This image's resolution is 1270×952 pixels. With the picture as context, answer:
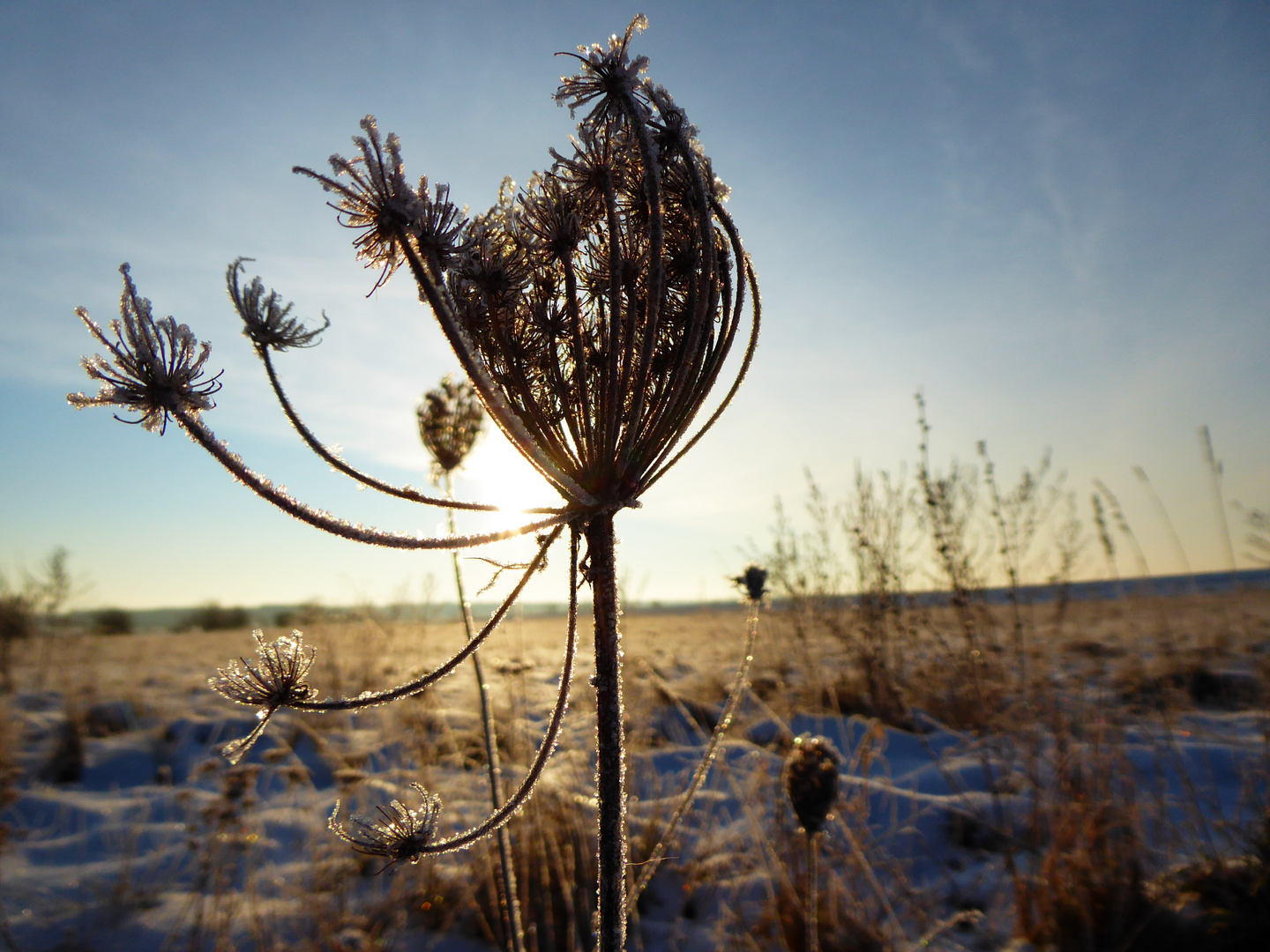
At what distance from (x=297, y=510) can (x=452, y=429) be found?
1.48m

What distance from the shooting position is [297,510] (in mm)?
1052

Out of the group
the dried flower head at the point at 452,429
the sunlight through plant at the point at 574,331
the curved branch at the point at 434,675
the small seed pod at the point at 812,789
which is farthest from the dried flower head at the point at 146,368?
the small seed pod at the point at 812,789

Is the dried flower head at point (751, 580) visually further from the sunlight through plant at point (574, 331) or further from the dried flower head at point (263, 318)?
the dried flower head at point (263, 318)

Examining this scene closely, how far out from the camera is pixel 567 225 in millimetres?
1353

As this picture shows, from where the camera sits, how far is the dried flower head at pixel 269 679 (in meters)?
1.14

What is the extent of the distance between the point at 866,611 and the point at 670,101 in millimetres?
7271

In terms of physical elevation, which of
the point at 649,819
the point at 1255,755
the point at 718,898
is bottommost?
the point at 718,898

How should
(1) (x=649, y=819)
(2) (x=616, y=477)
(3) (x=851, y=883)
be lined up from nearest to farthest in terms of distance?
1. (2) (x=616, y=477)
2. (3) (x=851, y=883)
3. (1) (x=649, y=819)

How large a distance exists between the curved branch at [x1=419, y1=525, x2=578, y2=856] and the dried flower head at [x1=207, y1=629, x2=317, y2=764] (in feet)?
1.25

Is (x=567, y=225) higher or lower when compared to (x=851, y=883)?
higher

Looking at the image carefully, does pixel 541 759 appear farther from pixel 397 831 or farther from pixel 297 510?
pixel 297 510

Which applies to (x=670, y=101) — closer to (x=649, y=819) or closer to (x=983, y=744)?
(x=649, y=819)

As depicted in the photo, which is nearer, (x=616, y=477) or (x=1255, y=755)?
(x=616, y=477)

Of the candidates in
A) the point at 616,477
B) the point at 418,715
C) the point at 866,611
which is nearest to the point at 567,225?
the point at 616,477
